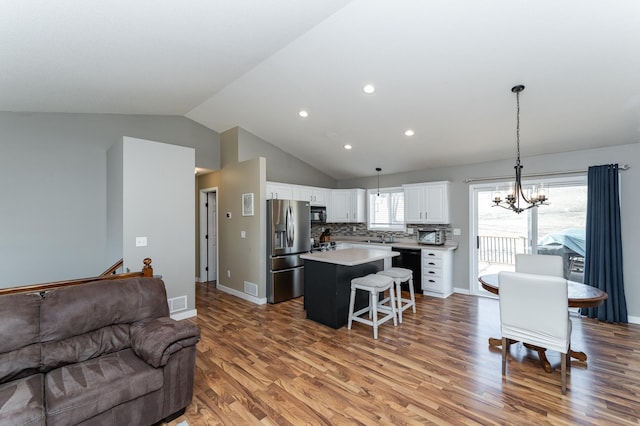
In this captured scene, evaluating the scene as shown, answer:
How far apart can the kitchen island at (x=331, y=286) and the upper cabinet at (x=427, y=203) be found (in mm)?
1951

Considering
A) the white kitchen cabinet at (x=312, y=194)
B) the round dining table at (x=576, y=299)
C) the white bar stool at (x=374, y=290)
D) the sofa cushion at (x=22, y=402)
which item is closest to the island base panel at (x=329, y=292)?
the white bar stool at (x=374, y=290)

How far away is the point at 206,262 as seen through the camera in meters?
6.65

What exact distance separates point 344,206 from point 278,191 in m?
1.89

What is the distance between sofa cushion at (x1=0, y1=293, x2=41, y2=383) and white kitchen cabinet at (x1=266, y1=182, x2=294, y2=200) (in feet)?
11.8

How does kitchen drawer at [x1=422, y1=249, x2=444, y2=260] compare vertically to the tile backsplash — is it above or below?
below

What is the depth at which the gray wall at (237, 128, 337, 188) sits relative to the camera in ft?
18.0

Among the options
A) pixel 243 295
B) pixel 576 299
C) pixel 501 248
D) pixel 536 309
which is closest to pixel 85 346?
pixel 243 295

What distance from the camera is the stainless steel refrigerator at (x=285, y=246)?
195 inches

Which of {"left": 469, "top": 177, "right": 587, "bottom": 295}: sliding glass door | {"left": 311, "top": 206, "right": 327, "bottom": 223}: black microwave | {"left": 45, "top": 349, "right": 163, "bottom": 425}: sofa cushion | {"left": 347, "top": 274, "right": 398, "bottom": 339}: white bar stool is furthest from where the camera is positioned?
{"left": 311, "top": 206, "right": 327, "bottom": 223}: black microwave

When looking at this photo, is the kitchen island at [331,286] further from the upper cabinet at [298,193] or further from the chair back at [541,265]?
the upper cabinet at [298,193]

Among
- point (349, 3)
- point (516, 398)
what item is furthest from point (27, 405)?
point (349, 3)

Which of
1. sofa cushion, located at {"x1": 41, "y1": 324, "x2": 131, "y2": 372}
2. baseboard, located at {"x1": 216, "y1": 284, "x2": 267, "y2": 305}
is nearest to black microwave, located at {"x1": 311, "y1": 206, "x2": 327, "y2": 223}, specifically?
baseboard, located at {"x1": 216, "y1": 284, "x2": 267, "y2": 305}

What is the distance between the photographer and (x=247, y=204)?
5.18 meters

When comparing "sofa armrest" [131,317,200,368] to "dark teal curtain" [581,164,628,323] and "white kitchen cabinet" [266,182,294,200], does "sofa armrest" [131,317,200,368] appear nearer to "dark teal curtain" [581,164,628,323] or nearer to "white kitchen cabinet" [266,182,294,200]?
"white kitchen cabinet" [266,182,294,200]
